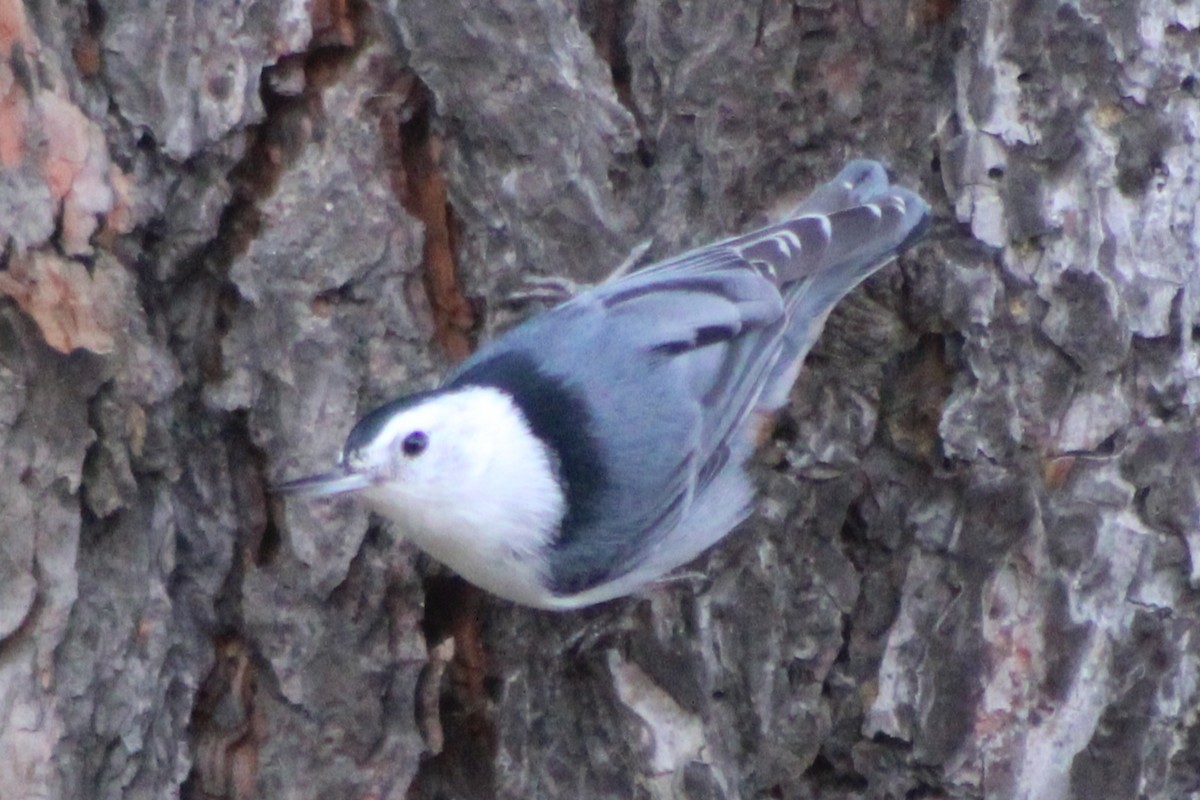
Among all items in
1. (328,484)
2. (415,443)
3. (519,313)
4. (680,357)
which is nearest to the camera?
(328,484)

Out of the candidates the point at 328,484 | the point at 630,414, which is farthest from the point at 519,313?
the point at 328,484

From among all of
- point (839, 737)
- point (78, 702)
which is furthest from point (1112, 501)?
point (78, 702)

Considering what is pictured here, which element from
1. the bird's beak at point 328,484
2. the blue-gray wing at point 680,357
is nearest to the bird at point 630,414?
the blue-gray wing at point 680,357

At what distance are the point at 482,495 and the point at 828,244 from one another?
62cm

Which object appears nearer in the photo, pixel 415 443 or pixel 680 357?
pixel 415 443

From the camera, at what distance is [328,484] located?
176 centimetres

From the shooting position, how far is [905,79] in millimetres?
1882

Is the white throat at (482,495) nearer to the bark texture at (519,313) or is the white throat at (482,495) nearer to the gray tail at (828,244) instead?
the bark texture at (519,313)

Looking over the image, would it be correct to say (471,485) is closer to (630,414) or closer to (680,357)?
(630,414)

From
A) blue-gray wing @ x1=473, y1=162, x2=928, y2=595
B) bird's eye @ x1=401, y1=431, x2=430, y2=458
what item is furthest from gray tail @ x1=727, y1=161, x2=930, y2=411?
bird's eye @ x1=401, y1=431, x2=430, y2=458

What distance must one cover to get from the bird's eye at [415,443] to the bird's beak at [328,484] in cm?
10

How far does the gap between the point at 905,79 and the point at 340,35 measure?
2.44 ft

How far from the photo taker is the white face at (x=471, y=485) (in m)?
1.85

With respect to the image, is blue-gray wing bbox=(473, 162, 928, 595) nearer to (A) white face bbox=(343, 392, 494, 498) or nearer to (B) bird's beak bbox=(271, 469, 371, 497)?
Result: (A) white face bbox=(343, 392, 494, 498)
